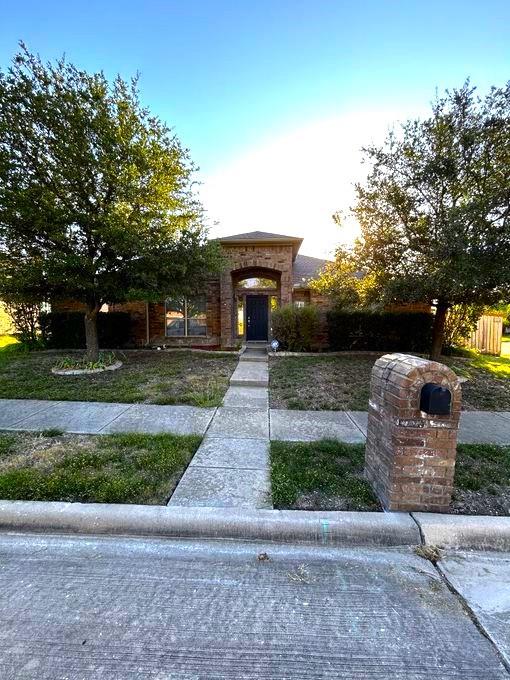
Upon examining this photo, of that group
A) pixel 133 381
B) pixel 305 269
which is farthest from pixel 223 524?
pixel 305 269

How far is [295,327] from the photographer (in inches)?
429

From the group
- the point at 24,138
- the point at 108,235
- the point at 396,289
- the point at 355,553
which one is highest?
the point at 24,138

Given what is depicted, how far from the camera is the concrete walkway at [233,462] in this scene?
9.07 feet

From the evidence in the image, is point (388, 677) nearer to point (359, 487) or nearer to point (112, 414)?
point (359, 487)

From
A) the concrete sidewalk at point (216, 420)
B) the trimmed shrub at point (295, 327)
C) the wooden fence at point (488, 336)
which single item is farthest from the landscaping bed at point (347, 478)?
the wooden fence at point (488, 336)

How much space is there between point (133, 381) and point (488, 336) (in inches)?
541

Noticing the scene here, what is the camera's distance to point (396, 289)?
23.5 ft

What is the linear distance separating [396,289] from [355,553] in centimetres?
595

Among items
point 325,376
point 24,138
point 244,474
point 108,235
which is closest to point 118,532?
point 244,474

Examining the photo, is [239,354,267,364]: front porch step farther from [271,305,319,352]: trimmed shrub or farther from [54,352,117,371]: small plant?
[54,352,117,371]: small plant

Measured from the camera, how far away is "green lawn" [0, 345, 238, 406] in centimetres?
579

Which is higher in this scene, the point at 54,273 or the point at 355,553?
the point at 54,273

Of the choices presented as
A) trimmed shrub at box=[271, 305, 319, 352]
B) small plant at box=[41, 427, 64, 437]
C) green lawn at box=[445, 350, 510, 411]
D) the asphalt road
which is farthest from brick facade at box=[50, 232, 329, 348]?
the asphalt road

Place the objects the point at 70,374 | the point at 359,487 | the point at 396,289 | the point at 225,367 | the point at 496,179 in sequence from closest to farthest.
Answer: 1. the point at 359,487
2. the point at 496,179
3. the point at 396,289
4. the point at 70,374
5. the point at 225,367
